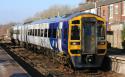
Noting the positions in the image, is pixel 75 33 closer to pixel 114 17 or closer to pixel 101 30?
pixel 101 30

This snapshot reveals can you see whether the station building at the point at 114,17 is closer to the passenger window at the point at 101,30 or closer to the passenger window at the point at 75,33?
the passenger window at the point at 101,30

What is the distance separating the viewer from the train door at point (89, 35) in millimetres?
21875

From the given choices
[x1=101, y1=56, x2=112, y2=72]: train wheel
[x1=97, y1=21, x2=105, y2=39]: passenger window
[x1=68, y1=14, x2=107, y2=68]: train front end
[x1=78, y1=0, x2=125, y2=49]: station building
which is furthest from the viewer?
[x1=78, y1=0, x2=125, y2=49]: station building

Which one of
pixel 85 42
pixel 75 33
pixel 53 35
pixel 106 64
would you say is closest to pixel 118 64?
pixel 106 64

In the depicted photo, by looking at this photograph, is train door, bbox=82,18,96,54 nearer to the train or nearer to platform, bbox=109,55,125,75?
the train

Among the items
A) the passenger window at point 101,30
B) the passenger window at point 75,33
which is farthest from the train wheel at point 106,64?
the passenger window at point 75,33

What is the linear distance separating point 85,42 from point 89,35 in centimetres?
43

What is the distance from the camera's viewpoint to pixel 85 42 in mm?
21906

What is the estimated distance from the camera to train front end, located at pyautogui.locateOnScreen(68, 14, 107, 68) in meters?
21.7

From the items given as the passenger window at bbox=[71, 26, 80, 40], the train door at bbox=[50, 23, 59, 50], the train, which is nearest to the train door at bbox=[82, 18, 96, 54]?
the train

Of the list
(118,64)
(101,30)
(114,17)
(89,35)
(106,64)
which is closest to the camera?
(118,64)

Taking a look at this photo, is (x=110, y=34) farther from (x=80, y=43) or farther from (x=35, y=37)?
(x=80, y=43)

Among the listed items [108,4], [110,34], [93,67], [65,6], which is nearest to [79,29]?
[93,67]

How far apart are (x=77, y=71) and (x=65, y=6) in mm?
105845
